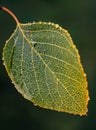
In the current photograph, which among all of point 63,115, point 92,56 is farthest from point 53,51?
point 92,56

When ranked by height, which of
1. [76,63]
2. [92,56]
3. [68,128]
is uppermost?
[76,63]

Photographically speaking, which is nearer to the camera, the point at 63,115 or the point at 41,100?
the point at 41,100

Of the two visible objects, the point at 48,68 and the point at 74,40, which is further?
the point at 74,40

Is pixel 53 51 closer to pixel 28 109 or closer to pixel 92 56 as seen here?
pixel 28 109

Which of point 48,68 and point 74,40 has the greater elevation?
point 48,68

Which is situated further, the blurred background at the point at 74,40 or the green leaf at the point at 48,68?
the blurred background at the point at 74,40
